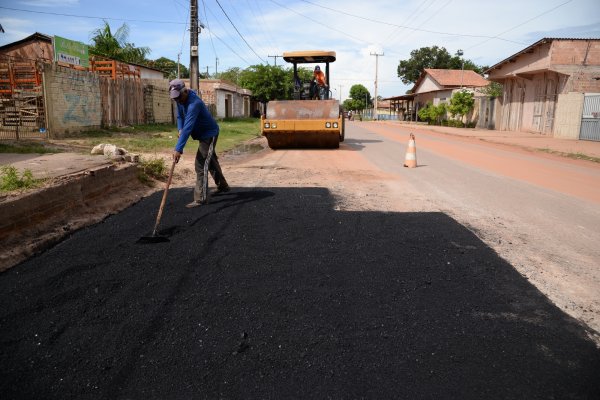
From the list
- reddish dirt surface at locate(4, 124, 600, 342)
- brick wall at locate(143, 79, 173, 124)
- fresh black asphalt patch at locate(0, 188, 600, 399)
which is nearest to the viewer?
fresh black asphalt patch at locate(0, 188, 600, 399)

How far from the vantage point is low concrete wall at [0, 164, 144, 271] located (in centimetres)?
A: 395

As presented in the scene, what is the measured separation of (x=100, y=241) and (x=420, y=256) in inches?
113

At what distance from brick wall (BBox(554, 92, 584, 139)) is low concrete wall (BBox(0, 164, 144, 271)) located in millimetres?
19321

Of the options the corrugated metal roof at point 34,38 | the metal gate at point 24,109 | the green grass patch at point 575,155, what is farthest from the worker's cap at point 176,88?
the corrugated metal roof at point 34,38

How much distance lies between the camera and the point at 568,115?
1964cm

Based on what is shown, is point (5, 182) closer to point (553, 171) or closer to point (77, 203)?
point (77, 203)

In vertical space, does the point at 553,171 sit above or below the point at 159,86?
below

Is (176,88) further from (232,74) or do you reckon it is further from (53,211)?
(232,74)

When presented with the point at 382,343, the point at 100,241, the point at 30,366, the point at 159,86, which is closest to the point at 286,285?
the point at 382,343

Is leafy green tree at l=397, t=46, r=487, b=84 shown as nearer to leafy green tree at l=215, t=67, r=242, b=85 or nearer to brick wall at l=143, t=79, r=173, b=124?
leafy green tree at l=215, t=67, r=242, b=85

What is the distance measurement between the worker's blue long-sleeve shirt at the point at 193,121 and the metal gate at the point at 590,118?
58.9 ft

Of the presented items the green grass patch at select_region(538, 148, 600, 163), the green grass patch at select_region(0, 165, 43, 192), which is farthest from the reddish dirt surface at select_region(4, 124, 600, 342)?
A: the green grass patch at select_region(538, 148, 600, 163)

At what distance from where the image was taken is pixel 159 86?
22.1 m

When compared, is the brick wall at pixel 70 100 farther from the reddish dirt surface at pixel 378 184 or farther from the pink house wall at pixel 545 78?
the pink house wall at pixel 545 78
